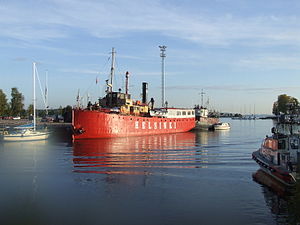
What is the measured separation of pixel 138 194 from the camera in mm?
15992

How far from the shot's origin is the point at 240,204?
14.6m

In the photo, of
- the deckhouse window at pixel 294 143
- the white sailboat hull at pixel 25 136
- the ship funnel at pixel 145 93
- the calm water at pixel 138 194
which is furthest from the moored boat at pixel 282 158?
the ship funnel at pixel 145 93

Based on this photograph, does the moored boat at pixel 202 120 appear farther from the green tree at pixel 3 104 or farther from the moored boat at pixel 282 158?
the green tree at pixel 3 104

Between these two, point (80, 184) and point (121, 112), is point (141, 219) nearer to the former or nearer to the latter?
point (80, 184)

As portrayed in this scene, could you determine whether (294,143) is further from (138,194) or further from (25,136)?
(25,136)

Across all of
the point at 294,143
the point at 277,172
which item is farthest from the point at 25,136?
the point at 294,143

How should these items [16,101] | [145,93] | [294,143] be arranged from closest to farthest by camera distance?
[294,143]
[145,93]
[16,101]

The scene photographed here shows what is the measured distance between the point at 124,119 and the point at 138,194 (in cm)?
3466

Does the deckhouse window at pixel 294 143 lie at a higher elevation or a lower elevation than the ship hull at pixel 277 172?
higher

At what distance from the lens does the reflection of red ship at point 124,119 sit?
4491 cm

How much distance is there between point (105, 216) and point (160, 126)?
4886cm

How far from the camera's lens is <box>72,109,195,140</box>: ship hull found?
44625 millimetres

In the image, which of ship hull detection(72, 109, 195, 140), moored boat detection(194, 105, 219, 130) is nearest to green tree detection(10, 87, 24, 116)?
moored boat detection(194, 105, 219, 130)

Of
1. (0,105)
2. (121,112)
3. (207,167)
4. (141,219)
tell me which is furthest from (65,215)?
(0,105)
